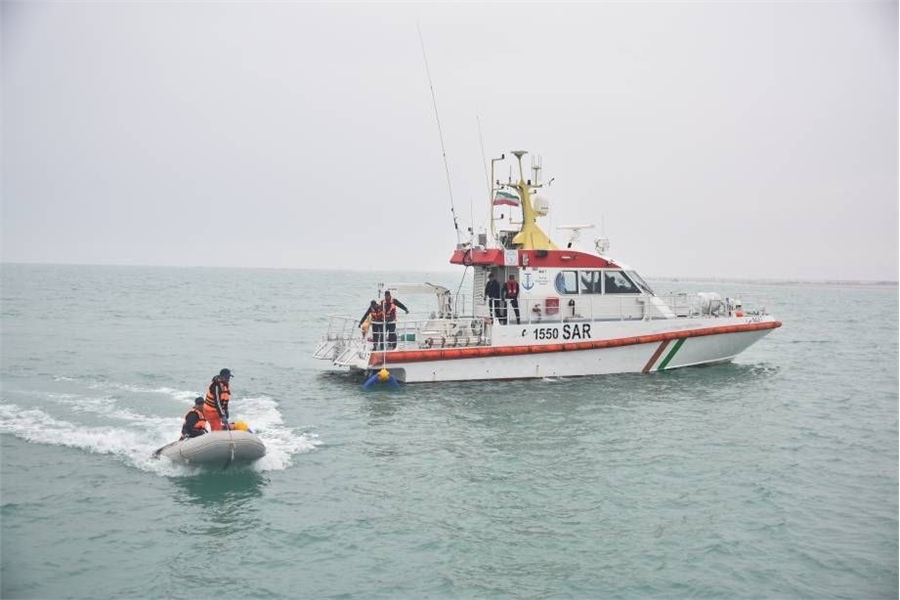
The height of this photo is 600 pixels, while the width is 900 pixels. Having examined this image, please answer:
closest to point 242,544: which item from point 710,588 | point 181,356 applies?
point 710,588

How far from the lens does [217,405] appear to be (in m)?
11.7

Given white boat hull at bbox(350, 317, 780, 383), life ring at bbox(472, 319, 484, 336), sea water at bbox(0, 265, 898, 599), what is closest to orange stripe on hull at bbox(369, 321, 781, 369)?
white boat hull at bbox(350, 317, 780, 383)

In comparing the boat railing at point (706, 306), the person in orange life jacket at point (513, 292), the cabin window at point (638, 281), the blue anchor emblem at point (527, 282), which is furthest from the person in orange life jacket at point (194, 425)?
the boat railing at point (706, 306)

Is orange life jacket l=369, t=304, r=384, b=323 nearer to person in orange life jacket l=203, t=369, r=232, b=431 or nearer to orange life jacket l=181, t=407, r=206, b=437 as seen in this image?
person in orange life jacket l=203, t=369, r=232, b=431

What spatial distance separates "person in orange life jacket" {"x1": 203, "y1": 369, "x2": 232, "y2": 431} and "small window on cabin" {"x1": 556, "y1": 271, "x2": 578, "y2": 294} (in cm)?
1045

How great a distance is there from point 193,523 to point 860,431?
13332 mm

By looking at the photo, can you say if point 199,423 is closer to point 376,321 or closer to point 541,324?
point 376,321

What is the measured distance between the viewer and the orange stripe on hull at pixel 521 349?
17.6 metres

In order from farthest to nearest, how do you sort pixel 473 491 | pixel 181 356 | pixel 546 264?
pixel 181 356 < pixel 546 264 < pixel 473 491

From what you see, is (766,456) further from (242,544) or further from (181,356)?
(181,356)

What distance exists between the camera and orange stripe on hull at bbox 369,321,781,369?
17.6 metres

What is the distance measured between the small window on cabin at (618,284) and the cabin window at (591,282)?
0.70 ft

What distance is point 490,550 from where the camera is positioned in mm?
8664

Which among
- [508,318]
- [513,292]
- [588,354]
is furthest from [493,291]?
[588,354]
